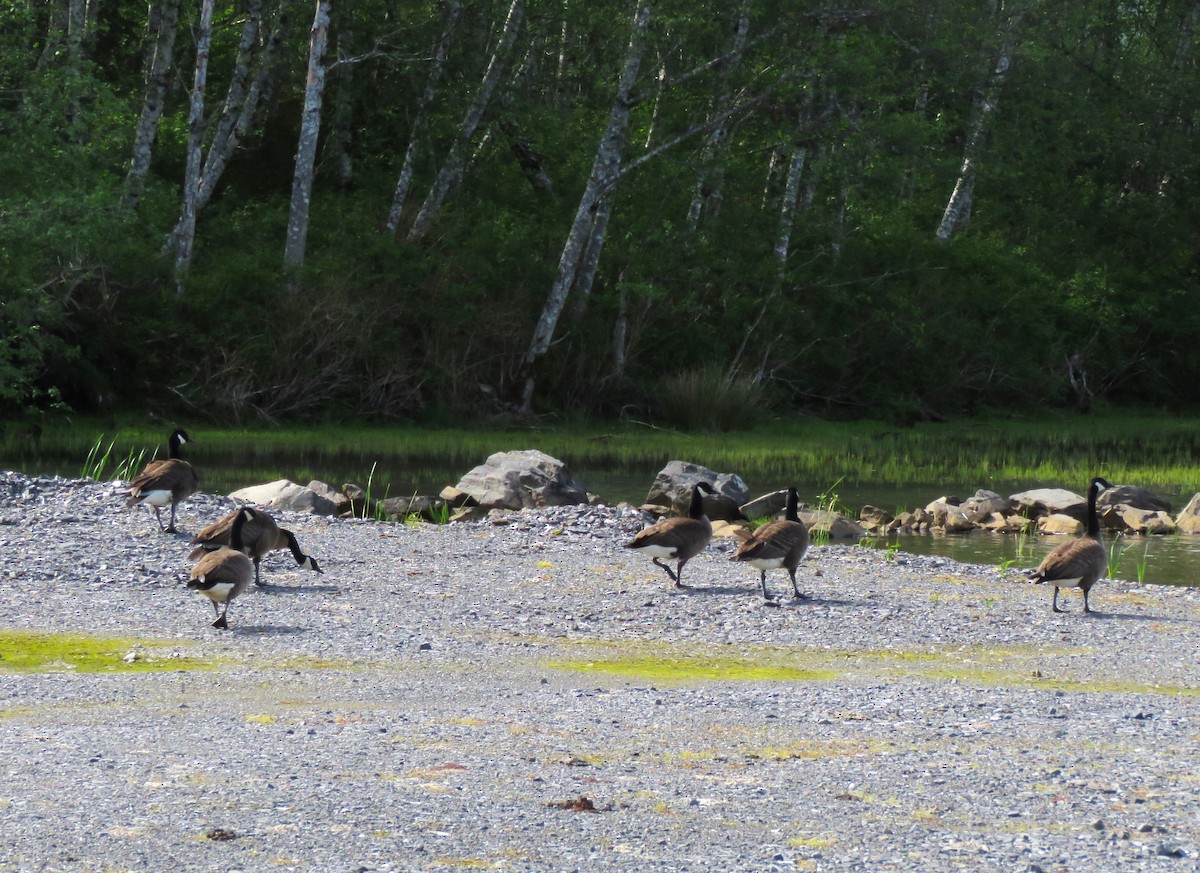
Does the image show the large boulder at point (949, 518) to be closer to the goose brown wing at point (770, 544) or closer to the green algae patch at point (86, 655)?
the goose brown wing at point (770, 544)

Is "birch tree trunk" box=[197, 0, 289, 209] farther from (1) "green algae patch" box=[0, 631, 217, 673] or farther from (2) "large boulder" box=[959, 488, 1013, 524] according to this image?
(1) "green algae patch" box=[0, 631, 217, 673]

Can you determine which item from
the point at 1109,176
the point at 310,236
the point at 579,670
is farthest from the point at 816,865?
the point at 1109,176

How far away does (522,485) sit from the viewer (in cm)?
2433

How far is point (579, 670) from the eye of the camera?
451 inches

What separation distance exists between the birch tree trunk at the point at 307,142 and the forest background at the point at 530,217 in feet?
0.22

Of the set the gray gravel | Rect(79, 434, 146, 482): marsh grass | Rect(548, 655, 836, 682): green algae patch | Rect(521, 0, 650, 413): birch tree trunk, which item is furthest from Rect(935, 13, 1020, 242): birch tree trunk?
Rect(548, 655, 836, 682): green algae patch

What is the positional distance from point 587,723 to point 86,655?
162 inches

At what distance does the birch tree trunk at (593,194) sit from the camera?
3488cm

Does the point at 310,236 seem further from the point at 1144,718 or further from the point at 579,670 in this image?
the point at 1144,718

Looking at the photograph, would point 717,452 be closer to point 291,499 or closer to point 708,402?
point 708,402

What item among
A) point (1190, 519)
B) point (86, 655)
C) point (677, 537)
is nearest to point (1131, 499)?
point (1190, 519)

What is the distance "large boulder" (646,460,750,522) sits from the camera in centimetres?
2377

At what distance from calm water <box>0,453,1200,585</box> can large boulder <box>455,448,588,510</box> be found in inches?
65.9

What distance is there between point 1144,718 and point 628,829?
4.22 metres
